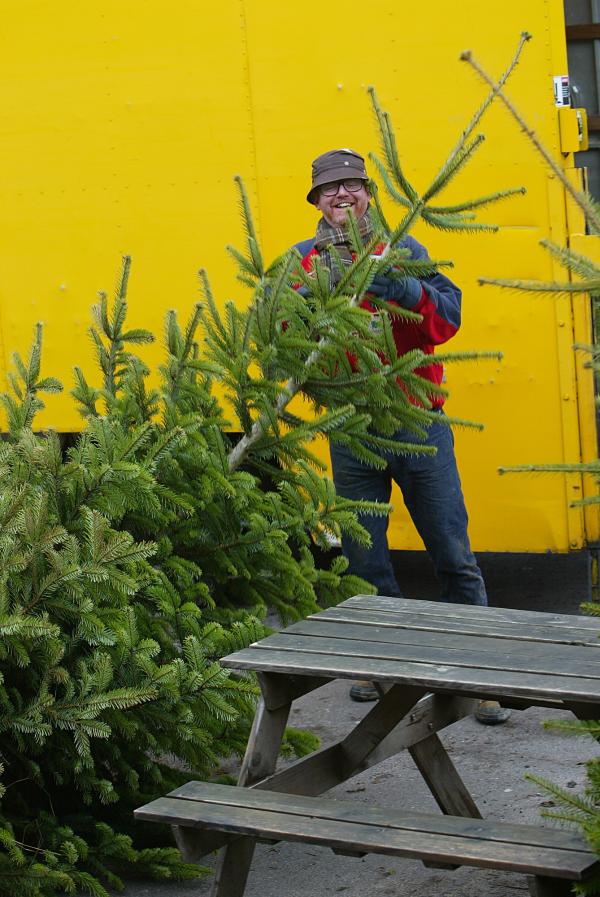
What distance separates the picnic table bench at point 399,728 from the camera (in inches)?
101

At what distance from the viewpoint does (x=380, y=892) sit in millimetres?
3500

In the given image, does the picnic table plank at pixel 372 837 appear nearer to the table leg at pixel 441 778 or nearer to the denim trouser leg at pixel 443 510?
the table leg at pixel 441 778

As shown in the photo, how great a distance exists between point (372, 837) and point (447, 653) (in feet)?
1.82

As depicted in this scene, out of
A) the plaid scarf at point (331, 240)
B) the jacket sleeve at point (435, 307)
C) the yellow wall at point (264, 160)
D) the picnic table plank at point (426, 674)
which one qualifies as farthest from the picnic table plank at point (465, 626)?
the yellow wall at point (264, 160)

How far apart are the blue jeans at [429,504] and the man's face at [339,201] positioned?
0.85 metres

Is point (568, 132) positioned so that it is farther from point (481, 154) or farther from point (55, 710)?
point (55, 710)

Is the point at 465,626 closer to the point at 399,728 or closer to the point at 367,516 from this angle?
the point at 399,728

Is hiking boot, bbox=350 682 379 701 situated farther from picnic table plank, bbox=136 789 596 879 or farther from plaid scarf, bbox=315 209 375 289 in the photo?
picnic table plank, bbox=136 789 596 879

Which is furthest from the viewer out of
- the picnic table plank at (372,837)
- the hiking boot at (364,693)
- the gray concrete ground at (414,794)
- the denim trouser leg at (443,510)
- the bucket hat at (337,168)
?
the hiking boot at (364,693)

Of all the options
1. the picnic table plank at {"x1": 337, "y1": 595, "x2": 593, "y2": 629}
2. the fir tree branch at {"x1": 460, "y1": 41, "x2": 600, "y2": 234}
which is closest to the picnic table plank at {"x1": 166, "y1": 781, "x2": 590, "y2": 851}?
the picnic table plank at {"x1": 337, "y1": 595, "x2": 593, "y2": 629}

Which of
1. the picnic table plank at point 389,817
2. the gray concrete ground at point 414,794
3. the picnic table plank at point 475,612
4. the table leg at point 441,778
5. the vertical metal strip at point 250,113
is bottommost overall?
the gray concrete ground at point 414,794

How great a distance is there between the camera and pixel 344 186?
15.5ft

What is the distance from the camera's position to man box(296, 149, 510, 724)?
457 cm

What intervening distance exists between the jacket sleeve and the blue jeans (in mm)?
406
